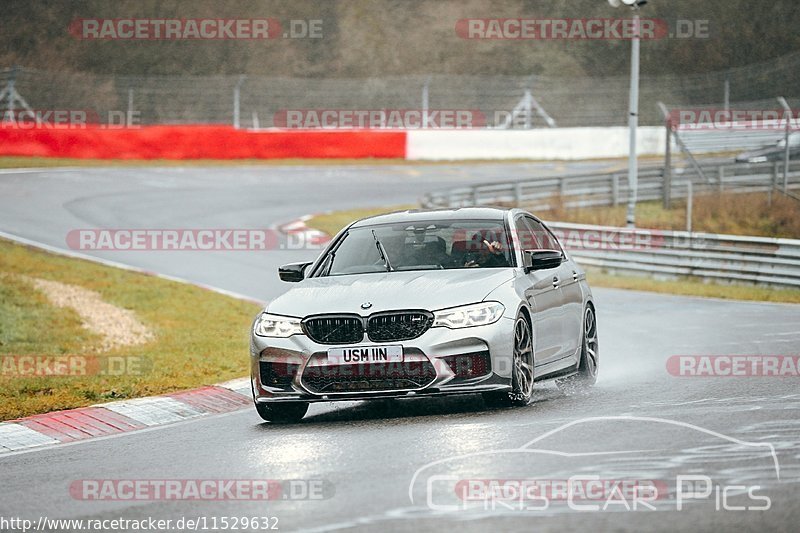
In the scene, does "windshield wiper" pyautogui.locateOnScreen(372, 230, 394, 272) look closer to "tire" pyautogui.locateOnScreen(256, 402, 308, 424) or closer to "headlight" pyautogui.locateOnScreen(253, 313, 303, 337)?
"headlight" pyautogui.locateOnScreen(253, 313, 303, 337)

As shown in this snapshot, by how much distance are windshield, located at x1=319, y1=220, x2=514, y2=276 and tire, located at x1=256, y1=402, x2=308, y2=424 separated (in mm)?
1162

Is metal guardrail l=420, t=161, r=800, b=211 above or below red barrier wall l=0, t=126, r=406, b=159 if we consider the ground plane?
below

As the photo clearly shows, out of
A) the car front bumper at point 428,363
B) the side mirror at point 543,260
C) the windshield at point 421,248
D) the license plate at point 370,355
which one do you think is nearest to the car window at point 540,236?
the windshield at point 421,248

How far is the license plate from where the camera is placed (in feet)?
32.0

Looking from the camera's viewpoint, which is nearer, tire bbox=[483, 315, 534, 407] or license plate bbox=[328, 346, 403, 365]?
license plate bbox=[328, 346, 403, 365]

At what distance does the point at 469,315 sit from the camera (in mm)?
9938

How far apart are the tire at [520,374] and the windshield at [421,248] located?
740 mm

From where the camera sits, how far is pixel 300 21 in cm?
5962

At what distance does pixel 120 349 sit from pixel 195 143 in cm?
2865

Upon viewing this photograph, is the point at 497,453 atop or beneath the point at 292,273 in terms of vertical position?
beneath

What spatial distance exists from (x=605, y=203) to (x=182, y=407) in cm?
2544

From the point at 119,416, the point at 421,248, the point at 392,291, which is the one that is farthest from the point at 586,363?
the point at 119,416

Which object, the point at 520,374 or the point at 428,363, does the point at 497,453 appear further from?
the point at 520,374

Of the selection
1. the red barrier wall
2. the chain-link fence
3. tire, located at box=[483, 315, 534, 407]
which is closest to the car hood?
tire, located at box=[483, 315, 534, 407]
